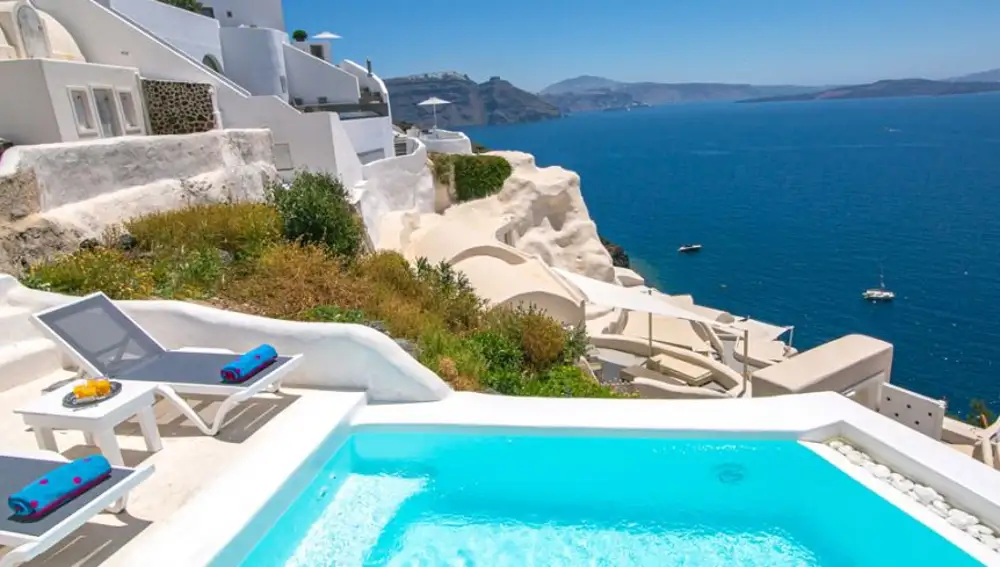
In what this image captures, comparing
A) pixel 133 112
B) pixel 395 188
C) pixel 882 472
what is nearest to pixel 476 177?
pixel 395 188

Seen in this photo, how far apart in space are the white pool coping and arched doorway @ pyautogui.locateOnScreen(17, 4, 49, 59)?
11.9 metres

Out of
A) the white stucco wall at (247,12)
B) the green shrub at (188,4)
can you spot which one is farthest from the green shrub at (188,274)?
the white stucco wall at (247,12)

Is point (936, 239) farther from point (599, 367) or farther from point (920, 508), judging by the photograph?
point (920, 508)

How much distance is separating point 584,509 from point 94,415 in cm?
379

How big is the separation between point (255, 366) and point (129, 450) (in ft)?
3.84

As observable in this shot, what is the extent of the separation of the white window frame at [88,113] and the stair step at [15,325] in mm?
5208

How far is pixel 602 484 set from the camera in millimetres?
5199

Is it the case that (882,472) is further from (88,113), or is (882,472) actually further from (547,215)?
(547,215)

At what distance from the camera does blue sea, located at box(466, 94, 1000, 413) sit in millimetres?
31078

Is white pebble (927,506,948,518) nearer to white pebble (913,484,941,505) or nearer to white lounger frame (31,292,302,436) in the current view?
white pebble (913,484,941,505)

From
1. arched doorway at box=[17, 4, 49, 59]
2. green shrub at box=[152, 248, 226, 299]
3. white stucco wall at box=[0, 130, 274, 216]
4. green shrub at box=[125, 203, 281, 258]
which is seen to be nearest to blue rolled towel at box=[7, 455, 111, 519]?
green shrub at box=[152, 248, 226, 299]

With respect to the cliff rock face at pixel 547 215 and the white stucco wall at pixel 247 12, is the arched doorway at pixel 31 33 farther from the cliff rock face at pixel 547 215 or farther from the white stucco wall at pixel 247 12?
the cliff rock face at pixel 547 215

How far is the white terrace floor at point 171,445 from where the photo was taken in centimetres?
391

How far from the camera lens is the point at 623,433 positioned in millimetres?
5551
